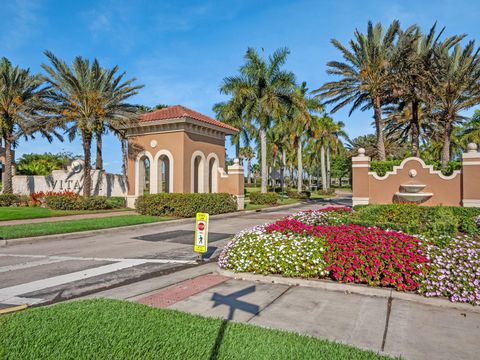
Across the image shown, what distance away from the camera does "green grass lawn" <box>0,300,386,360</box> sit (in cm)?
331

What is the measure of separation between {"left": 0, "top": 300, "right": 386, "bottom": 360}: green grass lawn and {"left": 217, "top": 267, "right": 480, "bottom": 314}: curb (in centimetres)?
218

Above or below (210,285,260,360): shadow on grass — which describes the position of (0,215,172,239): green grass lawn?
above

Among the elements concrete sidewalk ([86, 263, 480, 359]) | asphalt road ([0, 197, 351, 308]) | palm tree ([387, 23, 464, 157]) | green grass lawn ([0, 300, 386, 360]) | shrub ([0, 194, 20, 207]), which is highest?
palm tree ([387, 23, 464, 157])

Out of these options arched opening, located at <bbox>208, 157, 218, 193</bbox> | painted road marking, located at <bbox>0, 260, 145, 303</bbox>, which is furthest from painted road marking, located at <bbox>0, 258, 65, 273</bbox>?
arched opening, located at <bbox>208, 157, 218, 193</bbox>

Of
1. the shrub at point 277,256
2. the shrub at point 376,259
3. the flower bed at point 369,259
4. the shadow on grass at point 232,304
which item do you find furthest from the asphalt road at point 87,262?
the shrub at point 376,259

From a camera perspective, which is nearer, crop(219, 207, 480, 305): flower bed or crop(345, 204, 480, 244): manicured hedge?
crop(219, 207, 480, 305): flower bed

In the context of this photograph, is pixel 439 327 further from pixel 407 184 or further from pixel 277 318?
pixel 407 184

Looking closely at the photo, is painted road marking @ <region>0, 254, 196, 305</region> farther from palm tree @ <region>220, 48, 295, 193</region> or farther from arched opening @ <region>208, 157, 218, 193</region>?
palm tree @ <region>220, 48, 295, 193</region>

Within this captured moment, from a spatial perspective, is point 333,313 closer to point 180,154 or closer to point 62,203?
point 180,154

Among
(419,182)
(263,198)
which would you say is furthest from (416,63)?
(263,198)

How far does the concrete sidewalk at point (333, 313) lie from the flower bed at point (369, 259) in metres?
0.35

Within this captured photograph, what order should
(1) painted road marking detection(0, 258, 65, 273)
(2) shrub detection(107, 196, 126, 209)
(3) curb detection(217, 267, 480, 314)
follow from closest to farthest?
1. (3) curb detection(217, 267, 480, 314)
2. (1) painted road marking detection(0, 258, 65, 273)
3. (2) shrub detection(107, 196, 126, 209)

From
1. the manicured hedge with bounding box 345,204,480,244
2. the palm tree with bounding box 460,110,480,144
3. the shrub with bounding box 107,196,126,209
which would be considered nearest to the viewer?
the manicured hedge with bounding box 345,204,480,244

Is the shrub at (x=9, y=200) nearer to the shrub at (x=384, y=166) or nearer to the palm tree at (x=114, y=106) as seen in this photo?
the palm tree at (x=114, y=106)
